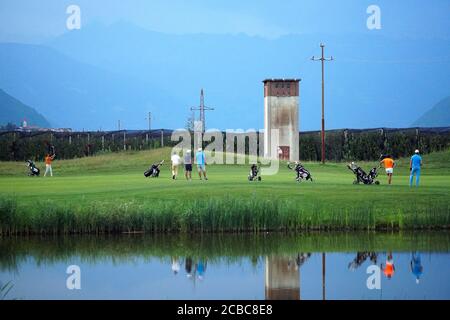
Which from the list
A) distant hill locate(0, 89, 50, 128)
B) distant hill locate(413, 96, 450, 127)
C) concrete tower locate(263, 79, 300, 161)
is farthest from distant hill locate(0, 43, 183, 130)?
concrete tower locate(263, 79, 300, 161)

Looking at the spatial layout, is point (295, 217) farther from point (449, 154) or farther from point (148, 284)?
point (449, 154)

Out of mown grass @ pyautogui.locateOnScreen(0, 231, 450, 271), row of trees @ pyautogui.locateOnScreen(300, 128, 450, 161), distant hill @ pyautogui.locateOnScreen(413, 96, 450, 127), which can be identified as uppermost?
distant hill @ pyautogui.locateOnScreen(413, 96, 450, 127)

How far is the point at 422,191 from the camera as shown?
33.8 meters

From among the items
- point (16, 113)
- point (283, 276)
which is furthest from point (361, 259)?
point (16, 113)

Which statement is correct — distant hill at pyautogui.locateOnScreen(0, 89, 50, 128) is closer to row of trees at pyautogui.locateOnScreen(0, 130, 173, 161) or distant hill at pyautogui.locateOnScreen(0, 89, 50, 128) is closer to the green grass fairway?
row of trees at pyautogui.locateOnScreen(0, 130, 173, 161)

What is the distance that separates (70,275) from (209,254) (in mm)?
4234

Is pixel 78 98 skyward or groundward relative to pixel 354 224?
skyward

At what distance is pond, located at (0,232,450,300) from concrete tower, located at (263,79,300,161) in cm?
4124

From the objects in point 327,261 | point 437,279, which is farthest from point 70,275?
point 437,279

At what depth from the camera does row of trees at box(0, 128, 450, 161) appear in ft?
233

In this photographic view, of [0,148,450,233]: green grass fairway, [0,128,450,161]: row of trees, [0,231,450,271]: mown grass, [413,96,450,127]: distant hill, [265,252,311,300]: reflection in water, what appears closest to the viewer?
[265,252,311,300]: reflection in water

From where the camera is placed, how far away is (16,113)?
15325 centimetres

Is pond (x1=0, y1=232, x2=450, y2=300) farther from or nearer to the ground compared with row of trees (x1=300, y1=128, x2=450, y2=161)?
nearer to the ground

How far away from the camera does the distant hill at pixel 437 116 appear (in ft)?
414
